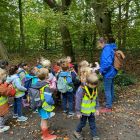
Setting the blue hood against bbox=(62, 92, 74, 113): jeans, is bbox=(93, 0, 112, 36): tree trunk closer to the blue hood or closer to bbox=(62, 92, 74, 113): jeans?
bbox=(62, 92, 74, 113): jeans

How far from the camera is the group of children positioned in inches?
253

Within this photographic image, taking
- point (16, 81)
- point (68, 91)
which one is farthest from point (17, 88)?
point (68, 91)

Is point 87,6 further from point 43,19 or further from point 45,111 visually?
point 45,111

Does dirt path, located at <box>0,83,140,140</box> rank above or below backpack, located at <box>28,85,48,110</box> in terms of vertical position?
below

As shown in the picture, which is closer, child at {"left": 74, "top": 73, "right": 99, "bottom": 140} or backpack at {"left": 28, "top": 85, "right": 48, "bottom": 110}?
child at {"left": 74, "top": 73, "right": 99, "bottom": 140}

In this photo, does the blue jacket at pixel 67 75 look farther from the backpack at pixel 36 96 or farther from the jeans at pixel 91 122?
the jeans at pixel 91 122

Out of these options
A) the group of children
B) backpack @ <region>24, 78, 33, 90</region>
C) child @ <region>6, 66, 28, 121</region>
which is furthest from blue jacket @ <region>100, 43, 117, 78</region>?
child @ <region>6, 66, 28, 121</region>

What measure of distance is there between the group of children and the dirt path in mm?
234

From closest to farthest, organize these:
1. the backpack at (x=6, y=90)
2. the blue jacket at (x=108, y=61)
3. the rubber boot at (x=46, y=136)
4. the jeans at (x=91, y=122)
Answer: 1. the jeans at (x=91, y=122)
2. the rubber boot at (x=46, y=136)
3. the backpack at (x=6, y=90)
4. the blue jacket at (x=108, y=61)

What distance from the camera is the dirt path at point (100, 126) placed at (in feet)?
23.0

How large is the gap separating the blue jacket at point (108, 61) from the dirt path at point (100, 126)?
1.15 metres

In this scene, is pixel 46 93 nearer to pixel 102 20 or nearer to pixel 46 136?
pixel 46 136

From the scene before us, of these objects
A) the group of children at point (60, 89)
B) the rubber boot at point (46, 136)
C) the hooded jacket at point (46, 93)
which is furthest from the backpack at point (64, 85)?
the rubber boot at point (46, 136)

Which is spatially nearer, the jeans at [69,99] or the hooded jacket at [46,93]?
the hooded jacket at [46,93]
